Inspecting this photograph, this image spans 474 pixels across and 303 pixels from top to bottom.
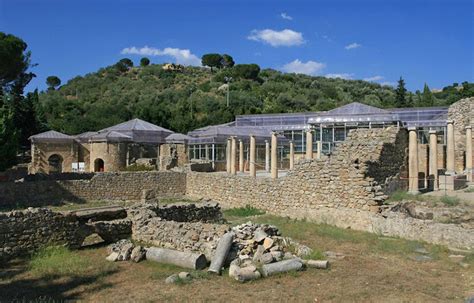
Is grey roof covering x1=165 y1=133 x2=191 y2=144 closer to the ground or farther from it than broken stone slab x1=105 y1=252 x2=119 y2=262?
farther from it

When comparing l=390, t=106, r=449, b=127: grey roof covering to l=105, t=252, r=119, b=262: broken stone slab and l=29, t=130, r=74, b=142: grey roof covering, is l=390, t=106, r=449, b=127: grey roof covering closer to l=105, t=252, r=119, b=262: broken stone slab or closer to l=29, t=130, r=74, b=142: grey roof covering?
l=29, t=130, r=74, b=142: grey roof covering

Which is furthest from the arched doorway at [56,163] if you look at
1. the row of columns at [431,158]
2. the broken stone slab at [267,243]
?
the broken stone slab at [267,243]

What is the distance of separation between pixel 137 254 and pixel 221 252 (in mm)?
2315

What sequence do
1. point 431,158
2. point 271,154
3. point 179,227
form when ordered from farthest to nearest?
point 271,154
point 431,158
point 179,227

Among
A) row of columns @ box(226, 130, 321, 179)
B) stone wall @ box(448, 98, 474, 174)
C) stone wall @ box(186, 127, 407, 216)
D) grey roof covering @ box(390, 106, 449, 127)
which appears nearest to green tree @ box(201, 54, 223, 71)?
grey roof covering @ box(390, 106, 449, 127)

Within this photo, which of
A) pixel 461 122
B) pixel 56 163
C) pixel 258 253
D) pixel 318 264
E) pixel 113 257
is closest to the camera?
pixel 318 264

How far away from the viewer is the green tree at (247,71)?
323 ft

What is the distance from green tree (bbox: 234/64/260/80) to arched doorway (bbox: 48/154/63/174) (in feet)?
198

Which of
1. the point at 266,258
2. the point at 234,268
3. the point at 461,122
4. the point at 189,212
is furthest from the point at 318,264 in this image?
the point at 461,122

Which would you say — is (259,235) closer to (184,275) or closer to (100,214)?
(184,275)

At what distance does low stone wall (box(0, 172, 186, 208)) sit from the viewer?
24391 millimetres

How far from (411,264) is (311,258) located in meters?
2.24

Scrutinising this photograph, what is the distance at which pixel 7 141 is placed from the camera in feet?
91.9

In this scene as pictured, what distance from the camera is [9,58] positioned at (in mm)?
39031
